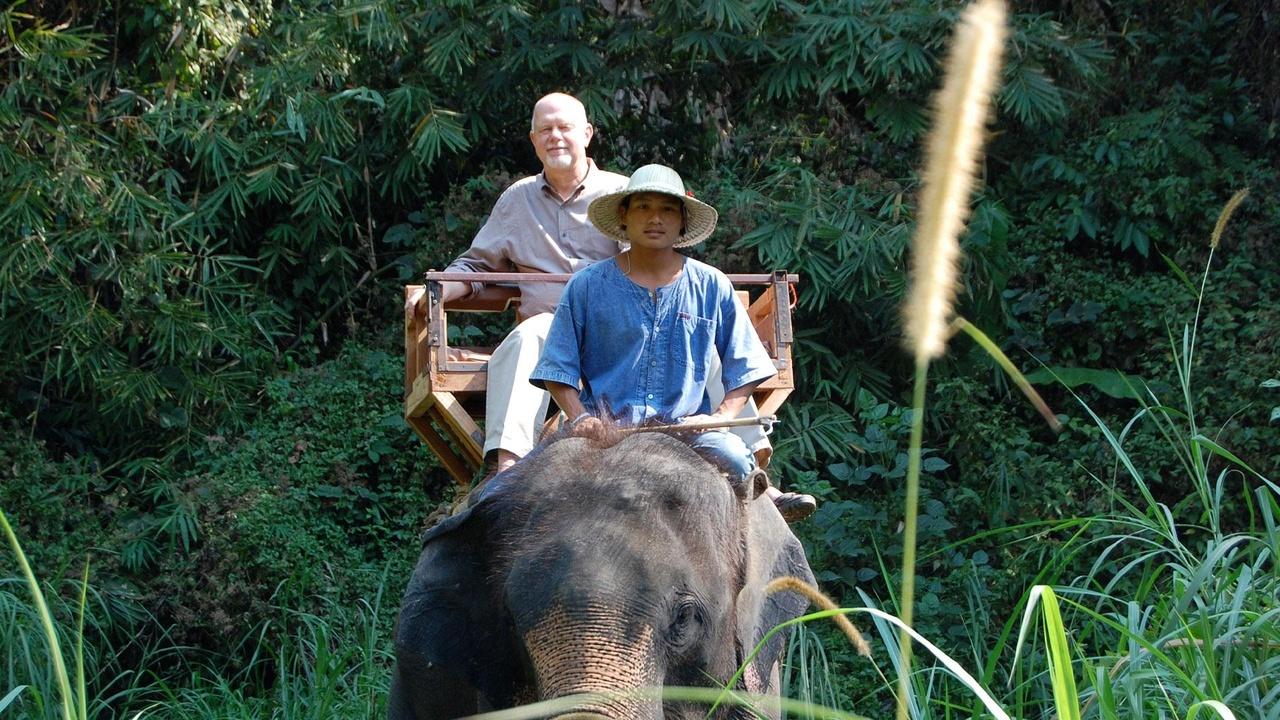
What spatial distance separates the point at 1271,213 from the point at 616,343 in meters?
5.12

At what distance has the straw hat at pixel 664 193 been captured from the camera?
382 cm

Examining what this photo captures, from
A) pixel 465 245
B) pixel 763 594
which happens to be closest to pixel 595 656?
pixel 763 594

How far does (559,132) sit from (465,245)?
318 cm

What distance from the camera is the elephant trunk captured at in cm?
285

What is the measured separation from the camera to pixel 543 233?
520cm

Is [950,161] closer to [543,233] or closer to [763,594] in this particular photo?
[763,594]

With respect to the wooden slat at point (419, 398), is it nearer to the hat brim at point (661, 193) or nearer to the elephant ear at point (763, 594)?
the hat brim at point (661, 193)

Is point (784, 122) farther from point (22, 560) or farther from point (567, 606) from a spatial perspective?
point (22, 560)

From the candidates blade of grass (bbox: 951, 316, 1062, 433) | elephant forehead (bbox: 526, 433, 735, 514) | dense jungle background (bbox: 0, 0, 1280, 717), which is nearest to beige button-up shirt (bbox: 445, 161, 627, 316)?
elephant forehead (bbox: 526, 433, 735, 514)

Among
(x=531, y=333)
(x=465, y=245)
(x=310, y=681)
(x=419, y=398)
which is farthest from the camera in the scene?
(x=465, y=245)

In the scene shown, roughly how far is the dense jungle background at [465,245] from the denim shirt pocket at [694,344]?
9.59ft

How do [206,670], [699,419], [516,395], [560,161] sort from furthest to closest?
[206,670] → [560,161] → [516,395] → [699,419]

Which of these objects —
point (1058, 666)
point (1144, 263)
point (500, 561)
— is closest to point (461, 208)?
point (1144, 263)

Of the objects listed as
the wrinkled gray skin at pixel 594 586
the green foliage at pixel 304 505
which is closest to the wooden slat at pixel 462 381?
the wrinkled gray skin at pixel 594 586
